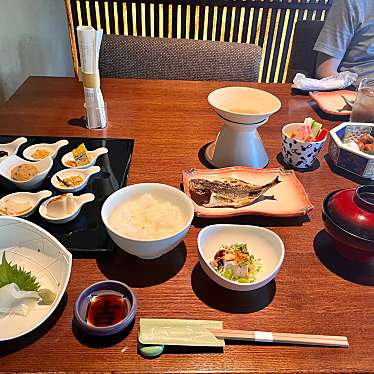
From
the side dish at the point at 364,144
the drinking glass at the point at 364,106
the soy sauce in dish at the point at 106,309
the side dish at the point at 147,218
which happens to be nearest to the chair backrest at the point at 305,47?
the drinking glass at the point at 364,106

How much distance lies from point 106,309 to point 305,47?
207cm

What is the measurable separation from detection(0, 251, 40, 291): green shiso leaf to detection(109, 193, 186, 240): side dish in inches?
6.8

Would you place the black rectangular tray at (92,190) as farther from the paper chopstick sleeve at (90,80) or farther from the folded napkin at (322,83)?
the folded napkin at (322,83)

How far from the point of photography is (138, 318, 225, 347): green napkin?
1.92ft

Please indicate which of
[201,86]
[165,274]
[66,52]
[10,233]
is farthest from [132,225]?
[66,52]

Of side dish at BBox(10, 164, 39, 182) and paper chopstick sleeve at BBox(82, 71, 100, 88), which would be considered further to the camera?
paper chopstick sleeve at BBox(82, 71, 100, 88)

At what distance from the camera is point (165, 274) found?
719mm

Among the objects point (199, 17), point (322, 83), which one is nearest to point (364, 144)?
point (322, 83)

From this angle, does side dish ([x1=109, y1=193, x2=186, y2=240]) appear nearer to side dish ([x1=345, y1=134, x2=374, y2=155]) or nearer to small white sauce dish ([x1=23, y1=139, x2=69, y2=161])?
small white sauce dish ([x1=23, y1=139, x2=69, y2=161])

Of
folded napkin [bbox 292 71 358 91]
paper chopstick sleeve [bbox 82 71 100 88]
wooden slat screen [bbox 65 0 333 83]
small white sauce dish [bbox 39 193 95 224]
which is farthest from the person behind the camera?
wooden slat screen [bbox 65 0 333 83]

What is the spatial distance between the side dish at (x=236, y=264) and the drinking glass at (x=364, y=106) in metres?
0.77

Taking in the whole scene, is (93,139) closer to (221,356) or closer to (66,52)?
(221,356)

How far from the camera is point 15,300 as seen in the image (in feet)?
2.07

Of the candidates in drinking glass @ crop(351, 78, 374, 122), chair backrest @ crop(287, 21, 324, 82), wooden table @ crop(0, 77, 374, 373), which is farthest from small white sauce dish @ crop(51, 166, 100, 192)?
chair backrest @ crop(287, 21, 324, 82)
